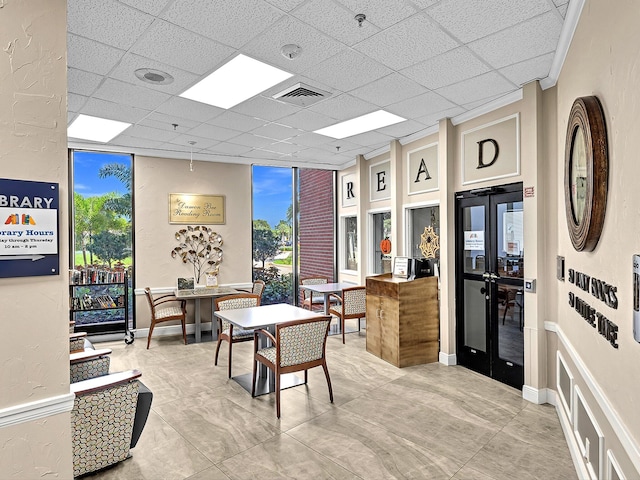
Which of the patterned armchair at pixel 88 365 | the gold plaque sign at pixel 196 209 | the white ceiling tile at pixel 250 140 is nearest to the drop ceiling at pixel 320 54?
the white ceiling tile at pixel 250 140

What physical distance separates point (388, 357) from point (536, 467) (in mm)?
2370

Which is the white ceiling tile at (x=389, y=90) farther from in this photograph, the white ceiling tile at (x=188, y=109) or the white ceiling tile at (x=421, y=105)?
the white ceiling tile at (x=188, y=109)

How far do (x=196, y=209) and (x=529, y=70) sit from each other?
5315 millimetres

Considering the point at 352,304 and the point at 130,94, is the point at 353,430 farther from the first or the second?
the point at 130,94

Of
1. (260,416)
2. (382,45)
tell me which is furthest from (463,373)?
(382,45)

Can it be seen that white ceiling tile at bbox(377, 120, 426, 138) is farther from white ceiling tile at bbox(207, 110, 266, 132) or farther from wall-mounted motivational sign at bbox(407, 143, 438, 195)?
white ceiling tile at bbox(207, 110, 266, 132)

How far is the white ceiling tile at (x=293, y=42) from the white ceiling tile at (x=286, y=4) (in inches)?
4.4

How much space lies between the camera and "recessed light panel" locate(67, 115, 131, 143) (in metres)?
4.65

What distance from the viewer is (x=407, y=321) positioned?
191 inches

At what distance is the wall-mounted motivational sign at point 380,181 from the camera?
646cm

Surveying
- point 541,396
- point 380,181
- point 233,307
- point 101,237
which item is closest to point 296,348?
point 233,307

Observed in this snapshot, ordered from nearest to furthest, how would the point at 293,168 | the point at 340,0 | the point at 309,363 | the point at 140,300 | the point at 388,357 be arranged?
1. the point at 340,0
2. the point at 309,363
3. the point at 388,357
4. the point at 140,300
5. the point at 293,168

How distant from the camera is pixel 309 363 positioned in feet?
12.2

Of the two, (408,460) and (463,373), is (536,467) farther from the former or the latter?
(463,373)
